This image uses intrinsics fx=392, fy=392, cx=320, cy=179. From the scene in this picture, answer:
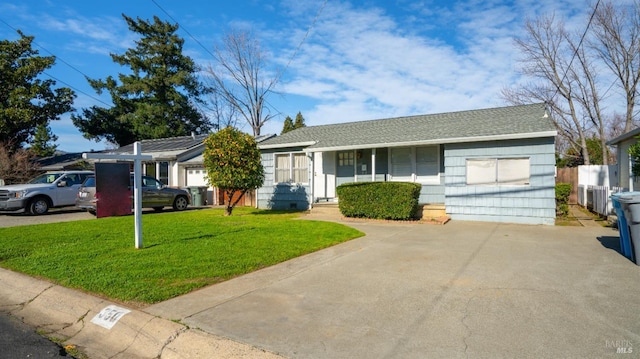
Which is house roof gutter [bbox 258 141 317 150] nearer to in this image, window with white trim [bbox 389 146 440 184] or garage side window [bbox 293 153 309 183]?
garage side window [bbox 293 153 309 183]

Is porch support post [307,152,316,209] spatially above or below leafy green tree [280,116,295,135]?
below

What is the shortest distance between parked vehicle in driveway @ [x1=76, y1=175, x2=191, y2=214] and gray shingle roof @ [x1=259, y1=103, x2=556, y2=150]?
4.61 m

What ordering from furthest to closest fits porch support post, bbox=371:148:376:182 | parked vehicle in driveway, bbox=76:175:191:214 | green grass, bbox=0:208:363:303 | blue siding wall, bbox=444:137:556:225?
parked vehicle in driveway, bbox=76:175:191:214 → porch support post, bbox=371:148:376:182 → blue siding wall, bbox=444:137:556:225 → green grass, bbox=0:208:363:303

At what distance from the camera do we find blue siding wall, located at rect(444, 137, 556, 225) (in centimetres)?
1166

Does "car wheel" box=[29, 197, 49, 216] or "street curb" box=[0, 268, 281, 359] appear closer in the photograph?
"street curb" box=[0, 268, 281, 359]

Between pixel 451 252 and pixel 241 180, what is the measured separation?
8296 millimetres

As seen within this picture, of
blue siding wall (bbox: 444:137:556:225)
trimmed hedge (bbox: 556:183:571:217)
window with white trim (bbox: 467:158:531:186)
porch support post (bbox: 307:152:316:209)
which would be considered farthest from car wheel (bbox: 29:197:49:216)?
trimmed hedge (bbox: 556:183:571:217)

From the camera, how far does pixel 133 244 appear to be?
326 inches

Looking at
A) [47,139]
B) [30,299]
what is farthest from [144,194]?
[47,139]

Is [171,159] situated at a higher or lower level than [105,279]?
higher

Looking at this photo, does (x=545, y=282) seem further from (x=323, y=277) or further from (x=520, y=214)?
(x=520, y=214)

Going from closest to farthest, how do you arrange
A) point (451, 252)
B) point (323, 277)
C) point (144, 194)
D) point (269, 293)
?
1. point (269, 293)
2. point (323, 277)
3. point (451, 252)
4. point (144, 194)

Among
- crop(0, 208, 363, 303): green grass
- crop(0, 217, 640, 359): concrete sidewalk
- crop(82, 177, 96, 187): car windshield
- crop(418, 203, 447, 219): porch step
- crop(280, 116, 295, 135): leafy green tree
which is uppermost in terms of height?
crop(280, 116, 295, 135): leafy green tree

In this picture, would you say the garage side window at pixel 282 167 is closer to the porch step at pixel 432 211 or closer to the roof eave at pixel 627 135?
the porch step at pixel 432 211
